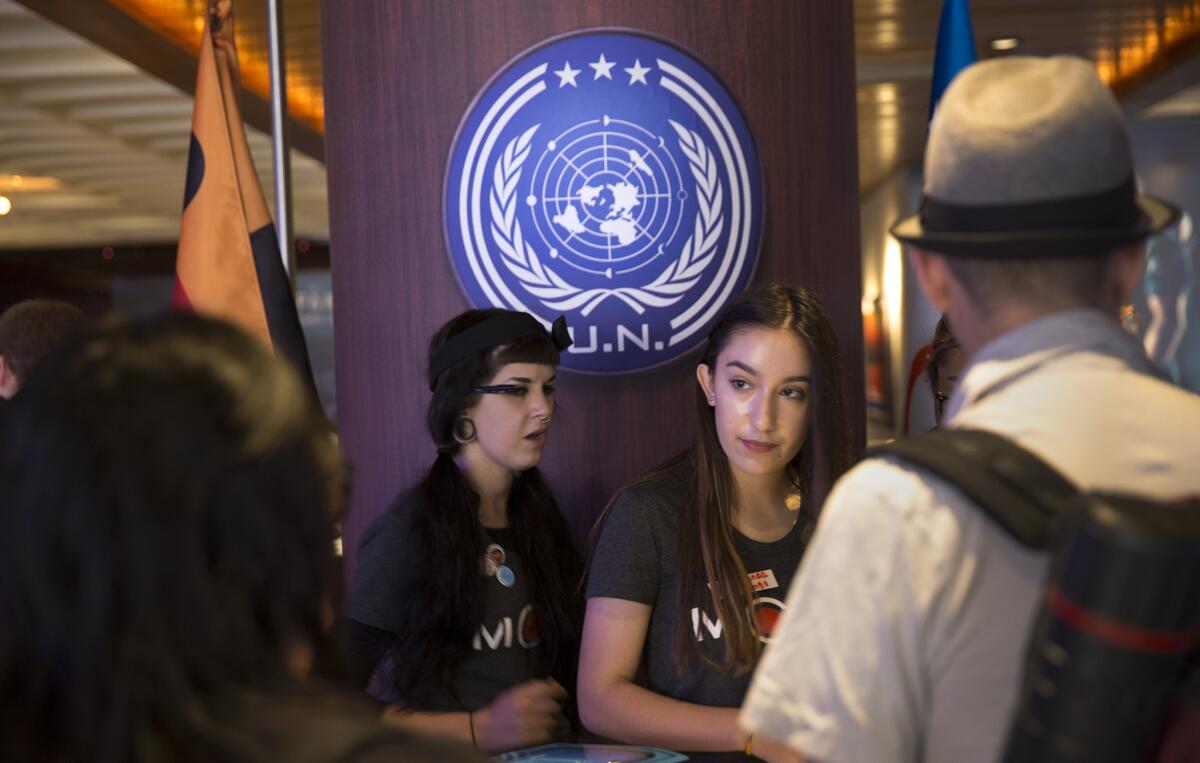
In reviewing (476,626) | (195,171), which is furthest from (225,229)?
(476,626)

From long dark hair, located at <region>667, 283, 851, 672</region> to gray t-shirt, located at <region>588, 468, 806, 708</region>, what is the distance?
0.02 meters

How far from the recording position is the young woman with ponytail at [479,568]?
2.48 meters

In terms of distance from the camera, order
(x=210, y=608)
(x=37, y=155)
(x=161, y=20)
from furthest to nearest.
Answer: (x=37, y=155)
(x=161, y=20)
(x=210, y=608)

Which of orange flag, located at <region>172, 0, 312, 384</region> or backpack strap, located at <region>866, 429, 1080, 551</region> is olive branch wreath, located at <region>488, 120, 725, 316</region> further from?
backpack strap, located at <region>866, 429, 1080, 551</region>

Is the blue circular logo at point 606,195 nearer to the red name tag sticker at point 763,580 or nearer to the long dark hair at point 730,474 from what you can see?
the long dark hair at point 730,474

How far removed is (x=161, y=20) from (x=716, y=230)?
455 cm

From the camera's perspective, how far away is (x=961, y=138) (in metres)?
1.25

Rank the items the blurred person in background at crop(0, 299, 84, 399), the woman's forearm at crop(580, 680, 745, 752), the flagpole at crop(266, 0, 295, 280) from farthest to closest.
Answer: the blurred person in background at crop(0, 299, 84, 399) → the flagpole at crop(266, 0, 295, 280) → the woman's forearm at crop(580, 680, 745, 752)

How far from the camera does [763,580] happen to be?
250 centimetres

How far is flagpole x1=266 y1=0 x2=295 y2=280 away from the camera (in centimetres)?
350

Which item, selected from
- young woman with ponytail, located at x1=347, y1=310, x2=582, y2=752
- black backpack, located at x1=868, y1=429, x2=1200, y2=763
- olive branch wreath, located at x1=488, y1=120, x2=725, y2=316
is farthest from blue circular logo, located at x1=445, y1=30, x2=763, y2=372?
black backpack, located at x1=868, y1=429, x2=1200, y2=763

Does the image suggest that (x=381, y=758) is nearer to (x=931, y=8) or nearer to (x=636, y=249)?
(x=636, y=249)

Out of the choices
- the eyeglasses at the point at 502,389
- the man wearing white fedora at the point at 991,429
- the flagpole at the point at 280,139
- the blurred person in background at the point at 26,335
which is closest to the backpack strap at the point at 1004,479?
the man wearing white fedora at the point at 991,429

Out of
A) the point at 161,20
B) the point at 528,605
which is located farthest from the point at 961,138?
the point at 161,20
